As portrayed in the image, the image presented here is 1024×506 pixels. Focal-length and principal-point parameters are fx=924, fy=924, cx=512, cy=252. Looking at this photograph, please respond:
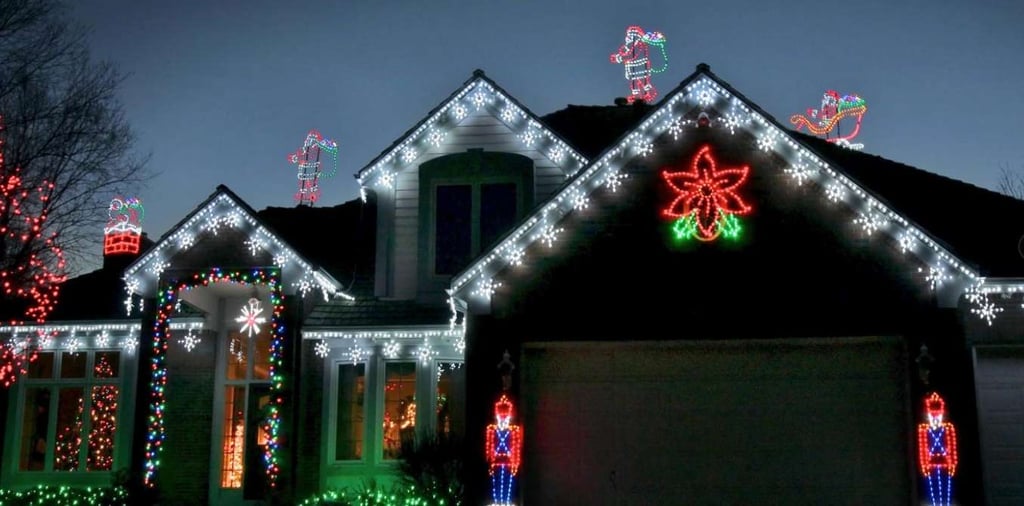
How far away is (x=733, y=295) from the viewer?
12383 mm

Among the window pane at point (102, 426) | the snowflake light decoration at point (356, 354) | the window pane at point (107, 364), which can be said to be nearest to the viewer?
the snowflake light decoration at point (356, 354)

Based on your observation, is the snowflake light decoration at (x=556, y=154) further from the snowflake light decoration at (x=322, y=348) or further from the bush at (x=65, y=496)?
the bush at (x=65, y=496)

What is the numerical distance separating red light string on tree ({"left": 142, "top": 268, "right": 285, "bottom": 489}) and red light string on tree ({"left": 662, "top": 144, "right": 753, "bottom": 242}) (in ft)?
21.2

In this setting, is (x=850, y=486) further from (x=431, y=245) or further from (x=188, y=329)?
(x=188, y=329)

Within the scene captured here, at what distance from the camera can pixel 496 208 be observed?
51.2ft

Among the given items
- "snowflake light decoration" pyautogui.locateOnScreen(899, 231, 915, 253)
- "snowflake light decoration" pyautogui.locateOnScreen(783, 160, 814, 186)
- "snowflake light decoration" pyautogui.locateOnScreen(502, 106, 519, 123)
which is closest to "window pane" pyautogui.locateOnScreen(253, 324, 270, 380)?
"snowflake light decoration" pyautogui.locateOnScreen(502, 106, 519, 123)

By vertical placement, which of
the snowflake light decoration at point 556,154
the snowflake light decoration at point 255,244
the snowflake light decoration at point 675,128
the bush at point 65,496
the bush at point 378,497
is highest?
the snowflake light decoration at point 556,154

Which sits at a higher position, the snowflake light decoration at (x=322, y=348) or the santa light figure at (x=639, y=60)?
the santa light figure at (x=639, y=60)

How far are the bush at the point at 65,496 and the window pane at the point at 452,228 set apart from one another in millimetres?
6341

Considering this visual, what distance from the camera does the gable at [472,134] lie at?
1559cm

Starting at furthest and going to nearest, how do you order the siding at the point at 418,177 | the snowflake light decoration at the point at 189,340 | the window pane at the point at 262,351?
the window pane at the point at 262,351, the snowflake light decoration at the point at 189,340, the siding at the point at 418,177

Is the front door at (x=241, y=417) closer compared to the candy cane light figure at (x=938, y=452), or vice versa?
the candy cane light figure at (x=938, y=452)

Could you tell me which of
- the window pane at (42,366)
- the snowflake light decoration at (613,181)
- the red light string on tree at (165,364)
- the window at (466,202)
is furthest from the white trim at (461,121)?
the window pane at (42,366)

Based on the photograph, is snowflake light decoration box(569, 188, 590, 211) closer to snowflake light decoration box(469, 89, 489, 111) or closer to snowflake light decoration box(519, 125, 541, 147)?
snowflake light decoration box(519, 125, 541, 147)
